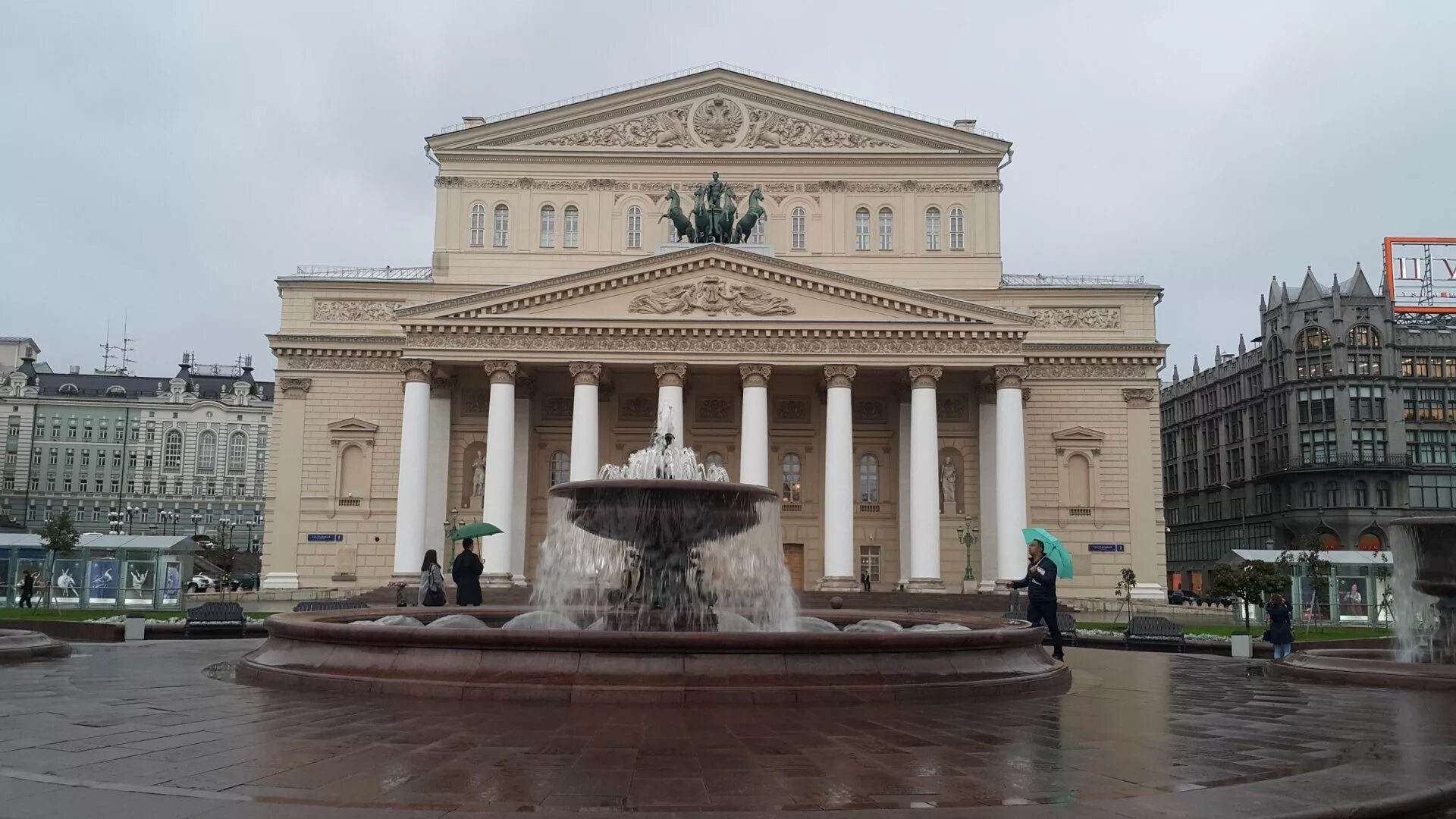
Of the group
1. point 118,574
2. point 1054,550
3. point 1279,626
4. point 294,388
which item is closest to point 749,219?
point 294,388

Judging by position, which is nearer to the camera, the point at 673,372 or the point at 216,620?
the point at 216,620

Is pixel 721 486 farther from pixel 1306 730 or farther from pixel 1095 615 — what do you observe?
pixel 1095 615

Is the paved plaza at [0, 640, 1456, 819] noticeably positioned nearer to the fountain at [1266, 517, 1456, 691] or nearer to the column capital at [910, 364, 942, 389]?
the fountain at [1266, 517, 1456, 691]

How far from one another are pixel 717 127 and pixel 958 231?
1152 centimetres

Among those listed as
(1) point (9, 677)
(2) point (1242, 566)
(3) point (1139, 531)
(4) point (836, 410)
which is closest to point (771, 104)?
(4) point (836, 410)

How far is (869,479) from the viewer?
4653 centimetres

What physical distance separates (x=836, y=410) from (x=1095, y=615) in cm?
1279

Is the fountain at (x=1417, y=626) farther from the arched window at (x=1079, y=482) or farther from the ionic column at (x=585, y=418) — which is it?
the arched window at (x=1079, y=482)

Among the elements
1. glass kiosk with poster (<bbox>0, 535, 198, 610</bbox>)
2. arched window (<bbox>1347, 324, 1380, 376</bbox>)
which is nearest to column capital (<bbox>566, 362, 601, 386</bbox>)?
glass kiosk with poster (<bbox>0, 535, 198, 610</bbox>)

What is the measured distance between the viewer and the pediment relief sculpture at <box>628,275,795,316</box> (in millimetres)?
41625

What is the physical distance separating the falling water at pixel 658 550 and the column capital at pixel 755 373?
25437 millimetres

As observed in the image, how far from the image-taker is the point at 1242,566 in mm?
41625

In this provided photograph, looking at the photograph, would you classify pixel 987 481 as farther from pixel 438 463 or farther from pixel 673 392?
pixel 438 463

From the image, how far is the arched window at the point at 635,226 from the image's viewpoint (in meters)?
49.4
